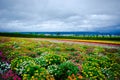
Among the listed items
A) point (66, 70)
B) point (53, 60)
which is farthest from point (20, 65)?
point (66, 70)

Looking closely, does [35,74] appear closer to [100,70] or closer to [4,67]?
[4,67]

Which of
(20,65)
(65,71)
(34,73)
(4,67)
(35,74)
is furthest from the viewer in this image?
(4,67)

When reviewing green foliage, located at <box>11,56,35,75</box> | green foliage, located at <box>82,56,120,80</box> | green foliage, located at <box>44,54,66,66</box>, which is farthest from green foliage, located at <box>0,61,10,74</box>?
green foliage, located at <box>82,56,120,80</box>

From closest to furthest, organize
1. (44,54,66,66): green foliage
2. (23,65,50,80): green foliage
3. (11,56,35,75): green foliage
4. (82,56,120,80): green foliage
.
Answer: (23,65,50,80): green foliage, (11,56,35,75): green foliage, (82,56,120,80): green foliage, (44,54,66,66): green foliage

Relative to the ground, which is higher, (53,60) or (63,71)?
(53,60)

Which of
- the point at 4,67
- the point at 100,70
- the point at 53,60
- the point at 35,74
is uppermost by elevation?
the point at 53,60

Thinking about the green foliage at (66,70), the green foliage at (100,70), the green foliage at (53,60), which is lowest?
the green foliage at (100,70)

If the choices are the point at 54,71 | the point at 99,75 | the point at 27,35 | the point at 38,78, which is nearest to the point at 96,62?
the point at 99,75

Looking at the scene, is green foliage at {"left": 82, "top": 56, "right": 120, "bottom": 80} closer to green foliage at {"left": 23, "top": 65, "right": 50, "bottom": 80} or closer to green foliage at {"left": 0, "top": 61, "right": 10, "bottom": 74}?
green foliage at {"left": 23, "top": 65, "right": 50, "bottom": 80}

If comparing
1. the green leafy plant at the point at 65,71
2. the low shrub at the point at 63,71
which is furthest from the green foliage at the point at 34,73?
the green leafy plant at the point at 65,71

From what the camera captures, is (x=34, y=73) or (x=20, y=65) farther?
(x=20, y=65)

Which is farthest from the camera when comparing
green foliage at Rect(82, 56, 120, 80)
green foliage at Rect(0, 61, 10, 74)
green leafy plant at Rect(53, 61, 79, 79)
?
green foliage at Rect(0, 61, 10, 74)

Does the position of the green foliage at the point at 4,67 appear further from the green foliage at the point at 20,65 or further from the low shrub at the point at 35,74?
the low shrub at the point at 35,74

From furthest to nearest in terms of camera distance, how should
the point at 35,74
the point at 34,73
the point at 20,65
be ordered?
1. the point at 20,65
2. the point at 34,73
3. the point at 35,74
